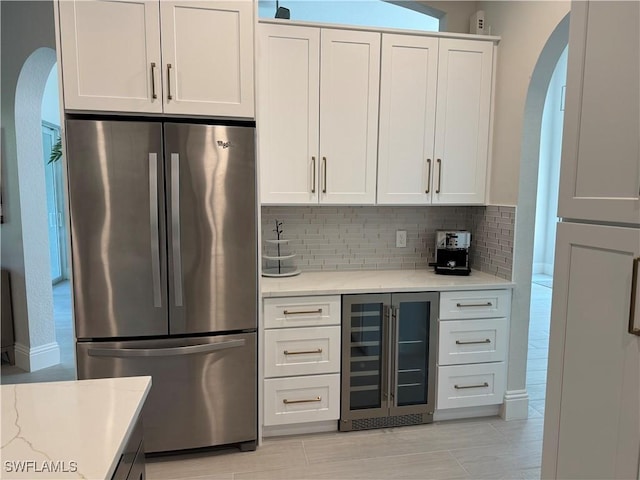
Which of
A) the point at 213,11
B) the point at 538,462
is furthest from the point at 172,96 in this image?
the point at 538,462

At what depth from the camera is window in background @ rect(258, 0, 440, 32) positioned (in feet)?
12.5

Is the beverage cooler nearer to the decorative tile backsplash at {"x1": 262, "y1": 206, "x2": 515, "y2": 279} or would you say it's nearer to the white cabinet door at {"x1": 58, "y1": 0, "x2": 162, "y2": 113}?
the decorative tile backsplash at {"x1": 262, "y1": 206, "x2": 515, "y2": 279}

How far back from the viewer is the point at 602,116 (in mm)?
1218

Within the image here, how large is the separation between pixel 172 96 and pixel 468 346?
2.26 m

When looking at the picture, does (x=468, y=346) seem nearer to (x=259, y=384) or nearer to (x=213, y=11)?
(x=259, y=384)

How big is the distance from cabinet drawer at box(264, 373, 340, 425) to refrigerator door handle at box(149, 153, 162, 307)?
32.5 inches

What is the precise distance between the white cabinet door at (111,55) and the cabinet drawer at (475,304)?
2000mm

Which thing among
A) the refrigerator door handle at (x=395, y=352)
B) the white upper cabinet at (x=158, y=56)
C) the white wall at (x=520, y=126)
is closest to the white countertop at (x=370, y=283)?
the refrigerator door handle at (x=395, y=352)

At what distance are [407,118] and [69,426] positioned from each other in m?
2.46

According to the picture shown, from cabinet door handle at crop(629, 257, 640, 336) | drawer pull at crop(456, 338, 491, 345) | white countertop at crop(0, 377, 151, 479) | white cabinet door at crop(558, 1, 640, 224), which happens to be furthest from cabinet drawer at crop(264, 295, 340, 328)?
cabinet door handle at crop(629, 257, 640, 336)

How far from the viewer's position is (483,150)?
2.96 metres

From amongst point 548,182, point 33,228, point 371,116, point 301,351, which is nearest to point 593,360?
point 301,351

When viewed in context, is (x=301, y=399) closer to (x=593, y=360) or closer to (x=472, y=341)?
(x=472, y=341)

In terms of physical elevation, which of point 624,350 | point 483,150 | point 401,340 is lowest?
point 401,340
